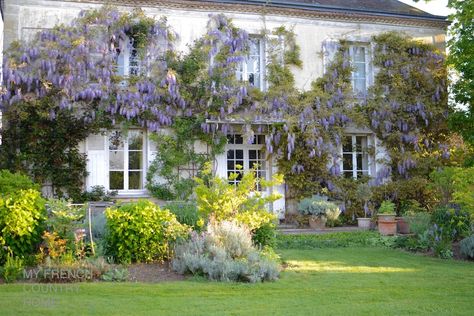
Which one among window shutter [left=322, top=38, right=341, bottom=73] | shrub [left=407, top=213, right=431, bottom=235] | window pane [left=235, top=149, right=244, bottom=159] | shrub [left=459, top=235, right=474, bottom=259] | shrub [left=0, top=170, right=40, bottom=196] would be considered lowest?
shrub [left=459, top=235, right=474, bottom=259]

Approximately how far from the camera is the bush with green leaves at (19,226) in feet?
22.1

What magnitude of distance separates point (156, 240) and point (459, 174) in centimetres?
584

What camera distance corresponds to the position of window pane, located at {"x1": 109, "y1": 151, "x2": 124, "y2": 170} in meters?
12.4

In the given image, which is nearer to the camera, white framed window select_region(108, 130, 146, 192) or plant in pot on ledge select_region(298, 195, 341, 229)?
plant in pot on ledge select_region(298, 195, 341, 229)

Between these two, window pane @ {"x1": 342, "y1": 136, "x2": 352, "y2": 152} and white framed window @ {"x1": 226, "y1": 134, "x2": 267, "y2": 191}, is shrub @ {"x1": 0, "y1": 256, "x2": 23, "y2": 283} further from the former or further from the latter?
window pane @ {"x1": 342, "y1": 136, "x2": 352, "y2": 152}

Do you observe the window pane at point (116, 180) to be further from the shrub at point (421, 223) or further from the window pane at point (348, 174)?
the shrub at point (421, 223)

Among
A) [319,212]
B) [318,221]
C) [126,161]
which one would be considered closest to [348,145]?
A: [319,212]

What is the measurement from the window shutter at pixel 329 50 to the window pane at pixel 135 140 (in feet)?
17.2

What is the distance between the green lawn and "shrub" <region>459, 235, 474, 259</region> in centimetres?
110

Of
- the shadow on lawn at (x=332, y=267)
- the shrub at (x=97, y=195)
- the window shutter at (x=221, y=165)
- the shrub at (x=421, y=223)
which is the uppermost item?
the window shutter at (x=221, y=165)

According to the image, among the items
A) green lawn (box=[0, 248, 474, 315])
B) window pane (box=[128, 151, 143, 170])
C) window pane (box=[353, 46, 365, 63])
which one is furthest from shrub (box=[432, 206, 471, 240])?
window pane (box=[128, 151, 143, 170])

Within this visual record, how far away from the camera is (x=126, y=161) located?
12.5 m

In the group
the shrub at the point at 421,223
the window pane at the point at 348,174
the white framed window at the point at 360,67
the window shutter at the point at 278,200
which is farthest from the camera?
the white framed window at the point at 360,67

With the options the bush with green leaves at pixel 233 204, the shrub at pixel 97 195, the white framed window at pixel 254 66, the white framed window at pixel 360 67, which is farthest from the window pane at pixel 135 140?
the white framed window at pixel 360 67
